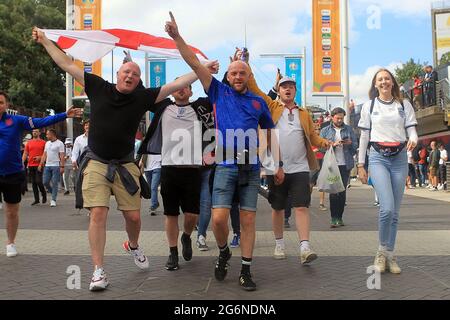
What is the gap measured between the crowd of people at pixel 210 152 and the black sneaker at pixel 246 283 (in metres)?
0.01

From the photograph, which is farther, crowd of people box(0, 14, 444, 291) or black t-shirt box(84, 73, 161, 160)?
black t-shirt box(84, 73, 161, 160)

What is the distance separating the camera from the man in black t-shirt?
14.7 feet

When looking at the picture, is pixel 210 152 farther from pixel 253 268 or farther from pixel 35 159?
pixel 35 159

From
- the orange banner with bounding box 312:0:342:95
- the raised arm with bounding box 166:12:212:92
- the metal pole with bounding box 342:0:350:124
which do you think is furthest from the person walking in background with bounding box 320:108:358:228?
the metal pole with bounding box 342:0:350:124

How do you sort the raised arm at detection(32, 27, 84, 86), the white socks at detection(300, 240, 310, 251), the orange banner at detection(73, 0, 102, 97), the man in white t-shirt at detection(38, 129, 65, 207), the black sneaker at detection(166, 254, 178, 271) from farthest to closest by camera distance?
the orange banner at detection(73, 0, 102, 97) → the man in white t-shirt at detection(38, 129, 65, 207) → the white socks at detection(300, 240, 310, 251) → the black sneaker at detection(166, 254, 178, 271) → the raised arm at detection(32, 27, 84, 86)

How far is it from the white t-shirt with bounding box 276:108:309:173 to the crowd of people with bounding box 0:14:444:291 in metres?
0.01

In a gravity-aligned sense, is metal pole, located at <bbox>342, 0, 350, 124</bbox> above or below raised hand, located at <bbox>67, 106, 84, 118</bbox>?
above

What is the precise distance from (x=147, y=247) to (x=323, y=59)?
58.0ft

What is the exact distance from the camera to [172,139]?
5.33 metres

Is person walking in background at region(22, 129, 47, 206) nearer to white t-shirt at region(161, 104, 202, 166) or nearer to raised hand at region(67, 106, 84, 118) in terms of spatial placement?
raised hand at region(67, 106, 84, 118)

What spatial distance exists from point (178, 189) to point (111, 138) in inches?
40.6

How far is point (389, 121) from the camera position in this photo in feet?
16.7

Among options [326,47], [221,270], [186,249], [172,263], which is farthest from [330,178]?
[326,47]
